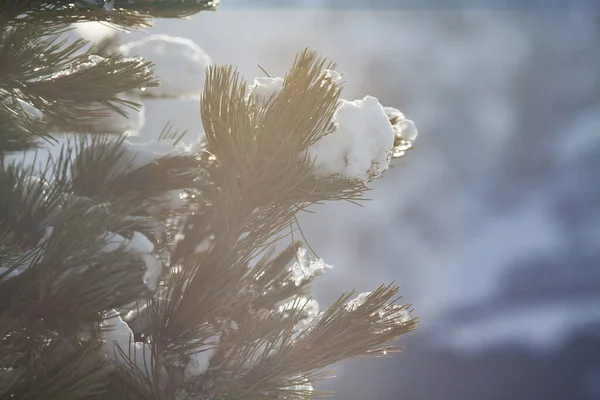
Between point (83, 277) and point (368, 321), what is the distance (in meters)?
1.18

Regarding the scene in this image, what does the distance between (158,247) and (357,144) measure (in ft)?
4.20

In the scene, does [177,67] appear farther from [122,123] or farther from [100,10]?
[100,10]

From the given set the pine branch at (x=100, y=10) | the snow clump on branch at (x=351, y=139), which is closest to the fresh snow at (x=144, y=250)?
the snow clump on branch at (x=351, y=139)

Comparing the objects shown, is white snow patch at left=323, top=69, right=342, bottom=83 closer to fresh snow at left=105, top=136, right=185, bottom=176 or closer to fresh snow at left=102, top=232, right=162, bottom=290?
fresh snow at left=102, top=232, right=162, bottom=290

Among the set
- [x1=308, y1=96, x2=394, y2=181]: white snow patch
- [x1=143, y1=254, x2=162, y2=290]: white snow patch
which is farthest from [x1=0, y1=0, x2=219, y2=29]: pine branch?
[x1=143, y1=254, x2=162, y2=290]: white snow patch

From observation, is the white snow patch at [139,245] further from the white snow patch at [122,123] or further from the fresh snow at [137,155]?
the white snow patch at [122,123]

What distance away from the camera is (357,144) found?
78.8 inches

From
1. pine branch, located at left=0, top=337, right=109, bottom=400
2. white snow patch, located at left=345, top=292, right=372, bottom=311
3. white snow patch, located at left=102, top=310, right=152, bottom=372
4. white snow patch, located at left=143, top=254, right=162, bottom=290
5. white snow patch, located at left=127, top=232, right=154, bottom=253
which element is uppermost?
white snow patch, located at left=345, top=292, right=372, bottom=311

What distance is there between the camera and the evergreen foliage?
189 cm

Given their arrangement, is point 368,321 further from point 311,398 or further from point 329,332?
point 311,398

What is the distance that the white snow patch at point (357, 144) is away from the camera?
6.56 ft

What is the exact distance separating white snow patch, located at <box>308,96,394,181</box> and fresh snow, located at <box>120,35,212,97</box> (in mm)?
2663

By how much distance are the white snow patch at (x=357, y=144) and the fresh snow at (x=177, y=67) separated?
266 cm

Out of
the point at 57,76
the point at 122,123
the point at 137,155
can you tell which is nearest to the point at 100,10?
the point at 57,76
